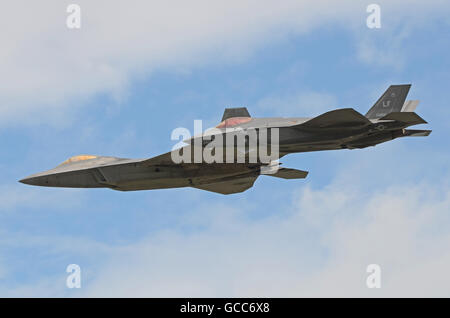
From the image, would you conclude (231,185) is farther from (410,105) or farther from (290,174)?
(410,105)

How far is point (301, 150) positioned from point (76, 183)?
13.9 meters

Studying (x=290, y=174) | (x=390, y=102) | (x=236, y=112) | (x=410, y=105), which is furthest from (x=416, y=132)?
(x=236, y=112)

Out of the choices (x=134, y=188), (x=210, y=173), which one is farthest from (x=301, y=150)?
(x=134, y=188)

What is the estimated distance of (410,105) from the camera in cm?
5794

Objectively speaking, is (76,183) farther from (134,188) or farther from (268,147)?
(268,147)

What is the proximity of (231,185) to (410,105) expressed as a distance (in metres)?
11.9

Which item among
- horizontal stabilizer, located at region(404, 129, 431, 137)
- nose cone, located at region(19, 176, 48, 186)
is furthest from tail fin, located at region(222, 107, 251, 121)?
nose cone, located at region(19, 176, 48, 186)

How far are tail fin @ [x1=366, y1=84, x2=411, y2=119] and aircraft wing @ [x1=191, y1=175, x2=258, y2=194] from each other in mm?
8021

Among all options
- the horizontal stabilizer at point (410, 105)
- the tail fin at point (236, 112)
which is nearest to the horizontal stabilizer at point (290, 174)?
the tail fin at point (236, 112)

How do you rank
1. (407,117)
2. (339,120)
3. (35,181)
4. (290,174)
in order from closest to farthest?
1. (407,117)
2. (339,120)
3. (35,181)
4. (290,174)

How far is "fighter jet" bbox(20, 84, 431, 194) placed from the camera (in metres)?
54.4

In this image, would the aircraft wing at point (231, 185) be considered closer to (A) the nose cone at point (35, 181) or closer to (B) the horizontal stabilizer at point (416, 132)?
(A) the nose cone at point (35, 181)

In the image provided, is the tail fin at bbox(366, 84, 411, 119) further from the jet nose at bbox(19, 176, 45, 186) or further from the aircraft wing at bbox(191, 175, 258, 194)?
the jet nose at bbox(19, 176, 45, 186)

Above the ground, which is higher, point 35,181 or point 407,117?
point 407,117
